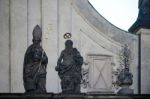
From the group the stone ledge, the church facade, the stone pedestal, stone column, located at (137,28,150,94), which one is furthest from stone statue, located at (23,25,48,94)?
stone column, located at (137,28,150,94)

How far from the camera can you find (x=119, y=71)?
56.4 ft

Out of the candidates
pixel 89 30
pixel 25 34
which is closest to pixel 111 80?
pixel 89 30

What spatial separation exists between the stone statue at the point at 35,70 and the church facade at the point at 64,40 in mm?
2387

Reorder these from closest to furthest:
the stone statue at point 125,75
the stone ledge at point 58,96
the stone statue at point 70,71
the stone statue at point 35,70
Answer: the stone ledge at point 58,96 < the stone statue at point 35,70 < the stone statue at point 70,71 < the stone statue at point 125,75

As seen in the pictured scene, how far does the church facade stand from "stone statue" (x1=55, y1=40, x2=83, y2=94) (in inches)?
81.3

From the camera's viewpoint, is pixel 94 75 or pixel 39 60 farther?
A: pixel 94 75

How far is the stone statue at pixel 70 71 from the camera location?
48.2 feet

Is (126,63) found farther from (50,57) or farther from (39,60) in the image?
(39,60)

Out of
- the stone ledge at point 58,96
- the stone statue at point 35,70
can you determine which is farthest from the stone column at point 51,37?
the stone statue at point 35,70

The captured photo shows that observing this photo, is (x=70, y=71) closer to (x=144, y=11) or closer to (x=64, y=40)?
(x=64, y=40)

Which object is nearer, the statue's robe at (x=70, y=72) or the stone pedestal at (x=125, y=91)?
the statue's robe at (x=70, y=72)

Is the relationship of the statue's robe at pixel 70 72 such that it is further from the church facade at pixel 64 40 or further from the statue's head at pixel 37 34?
the church facade at pixel 64 40

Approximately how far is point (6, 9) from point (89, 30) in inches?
85.5

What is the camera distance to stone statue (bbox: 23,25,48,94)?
14.2 m
